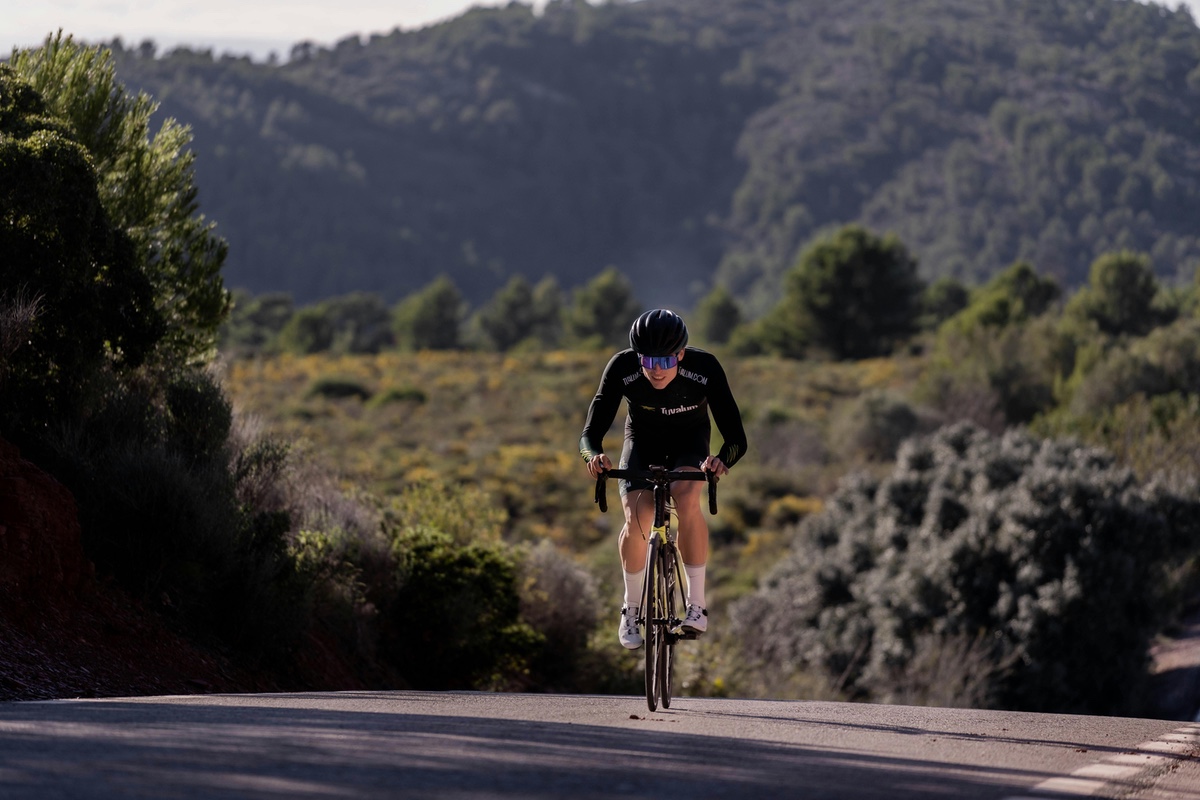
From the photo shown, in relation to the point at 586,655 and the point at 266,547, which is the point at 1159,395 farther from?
the point at 266,547

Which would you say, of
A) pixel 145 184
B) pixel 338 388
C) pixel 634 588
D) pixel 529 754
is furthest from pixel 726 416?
pixel 338 388

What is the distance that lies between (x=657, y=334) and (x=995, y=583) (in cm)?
1807

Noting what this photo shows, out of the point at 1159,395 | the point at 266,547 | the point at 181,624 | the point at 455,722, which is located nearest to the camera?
the point at 455,722

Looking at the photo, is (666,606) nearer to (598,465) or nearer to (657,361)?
(598,465)

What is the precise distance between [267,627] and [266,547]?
0.72 m

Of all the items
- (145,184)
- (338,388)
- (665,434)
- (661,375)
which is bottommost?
(665,434)

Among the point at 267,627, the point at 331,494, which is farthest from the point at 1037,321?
the point at 267,627

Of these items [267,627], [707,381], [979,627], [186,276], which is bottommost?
[979,627]

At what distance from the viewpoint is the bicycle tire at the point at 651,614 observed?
837 cm

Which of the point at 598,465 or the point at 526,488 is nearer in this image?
the point at 598,465

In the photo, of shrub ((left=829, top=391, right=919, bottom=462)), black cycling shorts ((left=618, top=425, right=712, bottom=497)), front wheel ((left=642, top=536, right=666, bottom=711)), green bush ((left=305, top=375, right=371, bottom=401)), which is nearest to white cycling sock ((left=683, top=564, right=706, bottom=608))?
front wheel ((left=642, top=536, right=666, bottom=711))

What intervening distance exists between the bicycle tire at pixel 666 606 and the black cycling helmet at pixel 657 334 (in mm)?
1188

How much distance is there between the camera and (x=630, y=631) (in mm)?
8570

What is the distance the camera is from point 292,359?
7281cm
